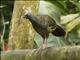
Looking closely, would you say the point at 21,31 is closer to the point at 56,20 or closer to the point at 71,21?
the point at 56,20

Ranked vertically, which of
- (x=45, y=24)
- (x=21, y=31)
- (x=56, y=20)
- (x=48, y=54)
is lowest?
(x=21, y=31)

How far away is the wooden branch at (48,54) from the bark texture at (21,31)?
0.77m

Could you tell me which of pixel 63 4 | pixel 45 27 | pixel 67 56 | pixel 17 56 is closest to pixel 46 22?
pixel 45 27

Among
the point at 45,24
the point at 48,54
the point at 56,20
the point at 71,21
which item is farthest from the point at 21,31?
the point at 48,54

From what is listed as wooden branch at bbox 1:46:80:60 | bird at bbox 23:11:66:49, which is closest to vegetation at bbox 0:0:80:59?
bird at bbox 23:11:66:49

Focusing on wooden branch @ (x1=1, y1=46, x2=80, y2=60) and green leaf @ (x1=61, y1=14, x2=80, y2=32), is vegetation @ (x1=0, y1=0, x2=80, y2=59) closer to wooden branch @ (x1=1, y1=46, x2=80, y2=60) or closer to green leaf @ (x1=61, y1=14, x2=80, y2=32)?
green leaf @ (x1=61, y1=14, x2=80, y2=32)

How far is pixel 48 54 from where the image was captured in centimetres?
235

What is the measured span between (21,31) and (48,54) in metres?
1.37

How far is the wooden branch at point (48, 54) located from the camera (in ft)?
6.67

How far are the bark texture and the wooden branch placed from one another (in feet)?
2.54

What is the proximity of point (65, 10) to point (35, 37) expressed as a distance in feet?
3.52

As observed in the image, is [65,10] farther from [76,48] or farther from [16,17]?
[76,48]

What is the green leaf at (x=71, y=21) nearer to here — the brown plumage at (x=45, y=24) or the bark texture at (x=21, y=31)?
the bark texture at (x=21, y=31)

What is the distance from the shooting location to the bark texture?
3.63m
